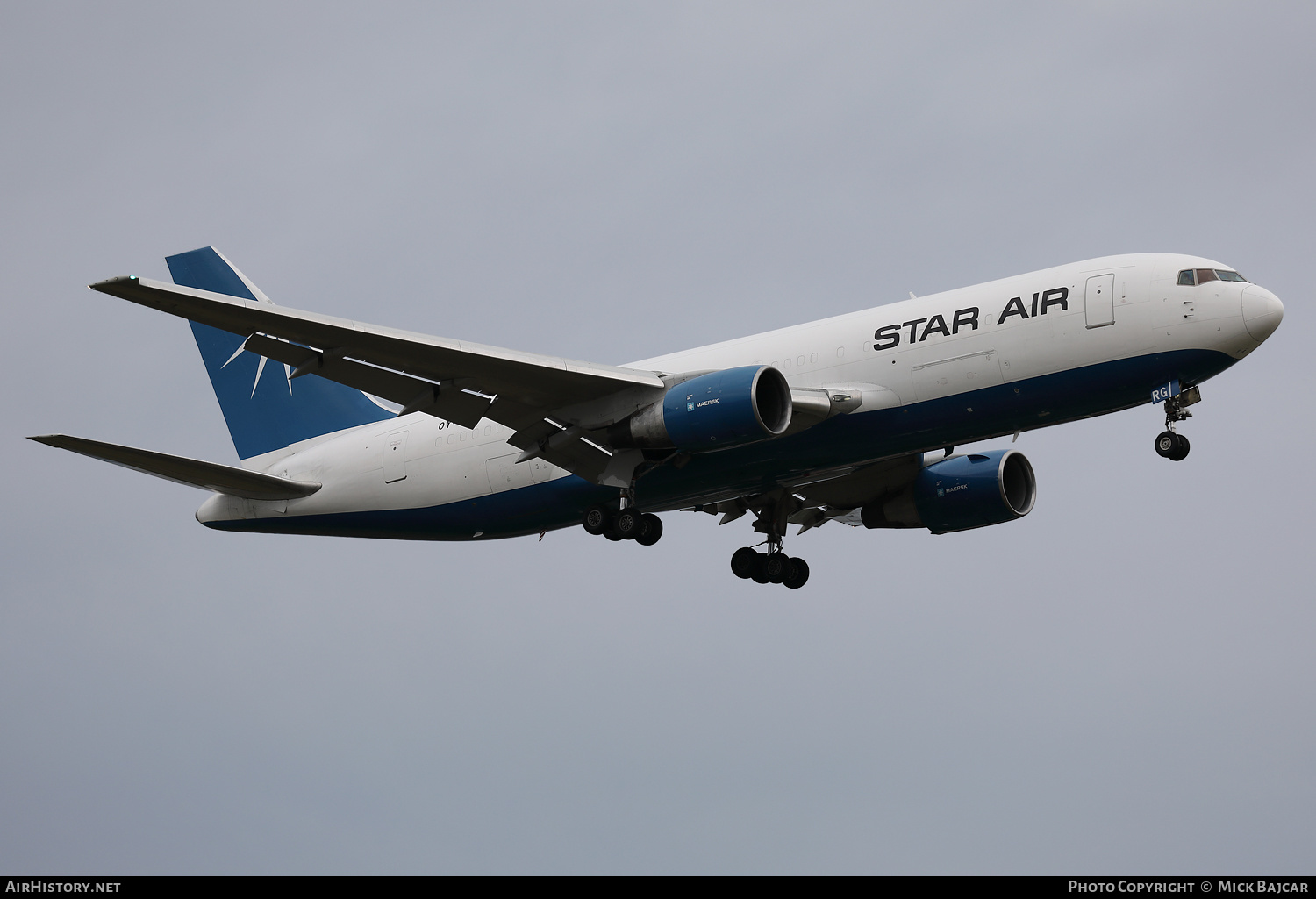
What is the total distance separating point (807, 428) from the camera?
92.9 ft

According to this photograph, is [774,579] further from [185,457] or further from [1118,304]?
[185,457]

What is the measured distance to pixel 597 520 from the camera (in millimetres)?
30688

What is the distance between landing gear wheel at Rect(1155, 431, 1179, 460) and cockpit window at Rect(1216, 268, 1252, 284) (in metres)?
3.02

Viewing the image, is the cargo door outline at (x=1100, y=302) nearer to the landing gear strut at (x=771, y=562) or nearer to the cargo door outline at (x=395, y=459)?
the landing gear strut at (x=771, y=562)

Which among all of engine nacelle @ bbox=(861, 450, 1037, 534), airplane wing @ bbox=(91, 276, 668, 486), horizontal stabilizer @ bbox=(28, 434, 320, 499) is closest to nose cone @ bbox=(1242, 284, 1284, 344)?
engine nacelle @ bbox=(861, 450, 1037, 534)

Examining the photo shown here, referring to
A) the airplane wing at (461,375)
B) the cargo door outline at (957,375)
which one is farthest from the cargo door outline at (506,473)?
the cargo door outline at (957,375)

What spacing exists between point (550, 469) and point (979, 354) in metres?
9.71

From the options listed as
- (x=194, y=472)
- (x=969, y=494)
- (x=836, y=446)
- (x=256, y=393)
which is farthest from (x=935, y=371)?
(x=256, y=393)

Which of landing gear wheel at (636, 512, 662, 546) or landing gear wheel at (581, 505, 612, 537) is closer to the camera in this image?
landing gear wheel at (636, 512, 662, 546)

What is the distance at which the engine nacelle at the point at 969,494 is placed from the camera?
33.6 metres

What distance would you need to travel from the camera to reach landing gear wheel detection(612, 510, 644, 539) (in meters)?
30.2

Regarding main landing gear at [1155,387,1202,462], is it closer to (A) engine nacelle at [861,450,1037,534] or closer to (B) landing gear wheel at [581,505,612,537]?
(A) engine nacelle at [861,450,1037,534]

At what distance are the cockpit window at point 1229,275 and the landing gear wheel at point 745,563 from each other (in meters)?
13.0
